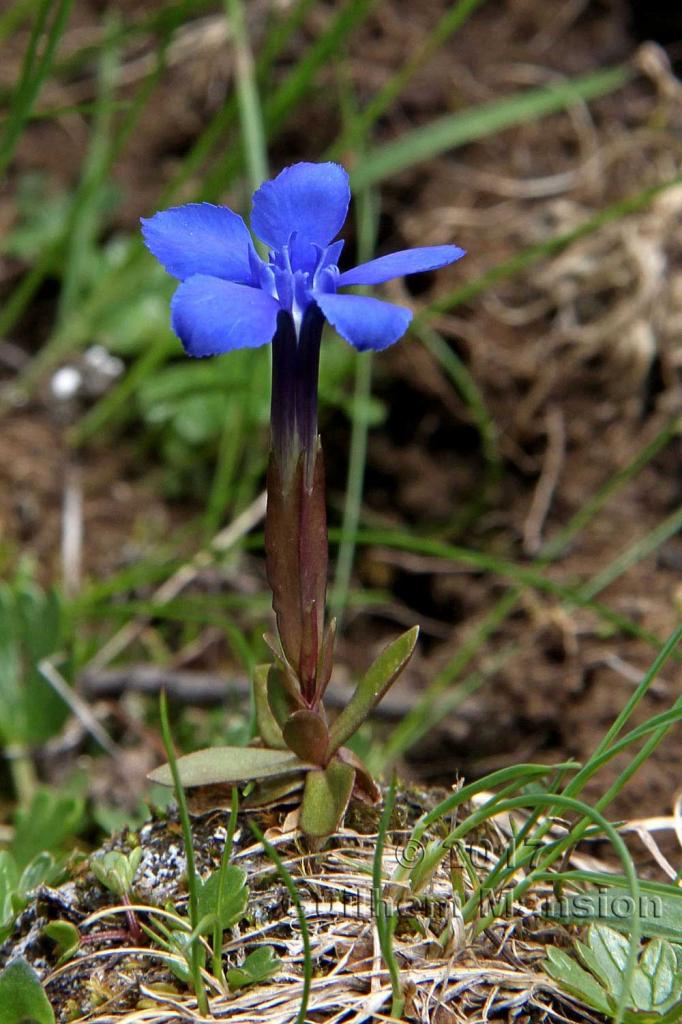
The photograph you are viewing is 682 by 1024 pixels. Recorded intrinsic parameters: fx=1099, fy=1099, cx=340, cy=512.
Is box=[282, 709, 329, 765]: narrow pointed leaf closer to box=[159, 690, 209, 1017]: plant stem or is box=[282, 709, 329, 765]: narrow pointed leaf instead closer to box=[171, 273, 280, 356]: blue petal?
box=[159, 690, 209, 1017]: plant stem

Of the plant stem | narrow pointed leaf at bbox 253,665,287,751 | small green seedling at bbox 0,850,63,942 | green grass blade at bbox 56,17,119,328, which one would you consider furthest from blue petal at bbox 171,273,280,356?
green grass blade at bbox 56,17,119,328

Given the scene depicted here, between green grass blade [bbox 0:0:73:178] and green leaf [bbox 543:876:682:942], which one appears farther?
green grass blade [bbox 0:0:73:178]

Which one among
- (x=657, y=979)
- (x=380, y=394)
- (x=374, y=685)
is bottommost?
(x=657, y=979)

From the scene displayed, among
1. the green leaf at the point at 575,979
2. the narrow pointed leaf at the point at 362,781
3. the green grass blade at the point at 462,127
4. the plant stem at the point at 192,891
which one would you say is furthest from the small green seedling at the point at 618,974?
the green grass blade at the point at 462,127

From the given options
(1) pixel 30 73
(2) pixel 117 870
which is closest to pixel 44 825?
(2) pixel 117 870

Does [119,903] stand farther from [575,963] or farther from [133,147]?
[133,147]

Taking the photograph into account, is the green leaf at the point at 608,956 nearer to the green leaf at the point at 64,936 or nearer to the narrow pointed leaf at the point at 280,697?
the narrow pointed leaf at the point at 280,697

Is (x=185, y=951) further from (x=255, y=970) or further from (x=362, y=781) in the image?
(x=362, y=781)
